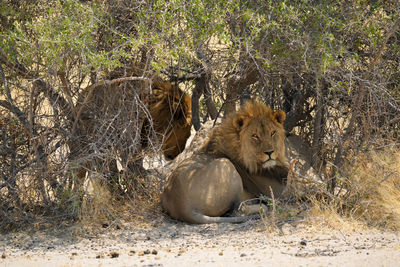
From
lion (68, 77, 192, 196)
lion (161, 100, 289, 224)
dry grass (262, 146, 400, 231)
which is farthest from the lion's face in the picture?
lion (68, 77, 192, 196)

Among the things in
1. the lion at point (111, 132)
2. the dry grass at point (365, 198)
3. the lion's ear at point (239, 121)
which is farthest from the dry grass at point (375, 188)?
the lion at point (111, 132)

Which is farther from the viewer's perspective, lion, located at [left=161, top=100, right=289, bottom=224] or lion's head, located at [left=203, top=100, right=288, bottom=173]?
lion's head, located at [left=203, top=100, right=288, bottom=173]

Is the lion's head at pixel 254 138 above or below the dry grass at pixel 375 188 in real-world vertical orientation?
above

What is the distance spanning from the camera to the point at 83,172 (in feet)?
23.3

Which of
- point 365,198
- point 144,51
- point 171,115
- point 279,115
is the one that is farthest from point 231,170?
point 171,115

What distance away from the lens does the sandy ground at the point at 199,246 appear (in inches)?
196

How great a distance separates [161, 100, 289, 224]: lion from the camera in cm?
656

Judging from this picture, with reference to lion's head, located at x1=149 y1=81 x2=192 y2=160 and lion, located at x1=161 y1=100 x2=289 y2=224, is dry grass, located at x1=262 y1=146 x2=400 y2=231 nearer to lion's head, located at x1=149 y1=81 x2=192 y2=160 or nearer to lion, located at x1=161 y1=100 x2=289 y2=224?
lion, located at x1=161 y1=100 x2=289 y2=224

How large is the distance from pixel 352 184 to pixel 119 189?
8.74 feet

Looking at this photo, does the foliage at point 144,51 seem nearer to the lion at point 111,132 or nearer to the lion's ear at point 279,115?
the lion at point 111,132

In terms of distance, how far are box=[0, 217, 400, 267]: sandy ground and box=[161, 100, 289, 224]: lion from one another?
278mm

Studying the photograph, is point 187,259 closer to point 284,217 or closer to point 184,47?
point 284,217

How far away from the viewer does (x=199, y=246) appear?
18.3ft

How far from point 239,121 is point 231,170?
0.63 metres
